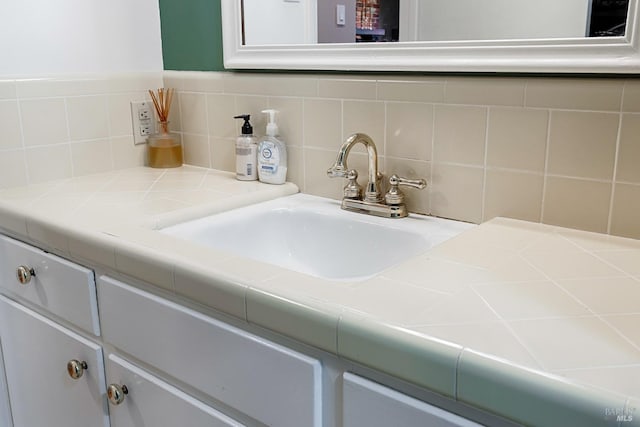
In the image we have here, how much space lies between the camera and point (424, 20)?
115cm

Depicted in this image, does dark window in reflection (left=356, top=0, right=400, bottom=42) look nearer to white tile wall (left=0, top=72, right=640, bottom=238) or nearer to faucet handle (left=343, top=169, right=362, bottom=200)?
white tile wall (left=0, top=72, right=640, bottom=238)

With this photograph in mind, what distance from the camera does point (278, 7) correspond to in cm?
140

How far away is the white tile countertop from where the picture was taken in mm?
569

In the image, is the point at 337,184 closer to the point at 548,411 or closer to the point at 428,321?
the point at 428,321

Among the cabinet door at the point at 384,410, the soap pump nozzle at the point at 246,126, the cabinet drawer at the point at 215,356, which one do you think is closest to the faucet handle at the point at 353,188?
the soap pump nozzle at the point at 246,126

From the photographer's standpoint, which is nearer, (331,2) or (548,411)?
(548,411)

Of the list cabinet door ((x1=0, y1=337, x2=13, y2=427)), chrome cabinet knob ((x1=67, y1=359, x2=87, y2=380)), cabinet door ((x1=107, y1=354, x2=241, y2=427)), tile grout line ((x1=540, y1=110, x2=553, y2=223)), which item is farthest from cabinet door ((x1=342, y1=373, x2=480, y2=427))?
cabinet door ((x1=0, y1=337, x2=13, y2=427))

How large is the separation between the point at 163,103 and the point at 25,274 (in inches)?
24.5

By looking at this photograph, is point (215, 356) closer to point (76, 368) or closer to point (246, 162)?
point (76, 368)

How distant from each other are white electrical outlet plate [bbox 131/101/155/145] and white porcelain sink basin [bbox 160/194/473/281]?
53 cm

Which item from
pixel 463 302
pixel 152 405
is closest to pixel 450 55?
pixel 463 302

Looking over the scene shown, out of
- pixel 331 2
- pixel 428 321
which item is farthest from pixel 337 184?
pixel 428 321

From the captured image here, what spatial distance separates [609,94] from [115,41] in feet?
3.90

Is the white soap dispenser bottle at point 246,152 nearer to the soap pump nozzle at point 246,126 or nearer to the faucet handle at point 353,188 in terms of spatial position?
the soap pump nozzle at point 246,126
